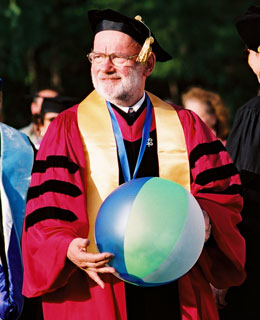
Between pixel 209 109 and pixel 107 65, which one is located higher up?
pixel 107 65

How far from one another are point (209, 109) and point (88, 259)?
378 cm

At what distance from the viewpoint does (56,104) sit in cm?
714

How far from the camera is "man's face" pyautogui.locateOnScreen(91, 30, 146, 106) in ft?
13.4

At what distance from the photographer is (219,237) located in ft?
13.0

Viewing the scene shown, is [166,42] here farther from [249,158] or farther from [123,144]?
[123,144]

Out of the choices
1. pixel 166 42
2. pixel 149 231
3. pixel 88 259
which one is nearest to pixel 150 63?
pixel 149 231

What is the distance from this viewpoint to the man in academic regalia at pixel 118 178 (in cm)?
389

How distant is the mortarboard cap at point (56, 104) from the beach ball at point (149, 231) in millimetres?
3444

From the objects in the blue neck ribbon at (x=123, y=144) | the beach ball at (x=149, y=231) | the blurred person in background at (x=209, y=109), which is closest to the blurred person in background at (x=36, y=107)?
the blurred person in background at (x=209, y=109)

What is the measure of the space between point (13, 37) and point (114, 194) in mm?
14568

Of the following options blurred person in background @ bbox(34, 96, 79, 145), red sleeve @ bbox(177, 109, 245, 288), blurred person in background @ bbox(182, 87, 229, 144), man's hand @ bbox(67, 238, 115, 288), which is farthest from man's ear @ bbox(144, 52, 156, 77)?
blurred person in background @ bbox(182, 87, 229, 144)

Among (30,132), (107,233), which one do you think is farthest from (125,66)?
(30,132)

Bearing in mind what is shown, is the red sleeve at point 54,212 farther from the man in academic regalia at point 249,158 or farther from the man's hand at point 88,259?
the man in academic regalia at point 249,158

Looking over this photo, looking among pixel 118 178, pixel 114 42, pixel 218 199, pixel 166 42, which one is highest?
pixel 114 42
